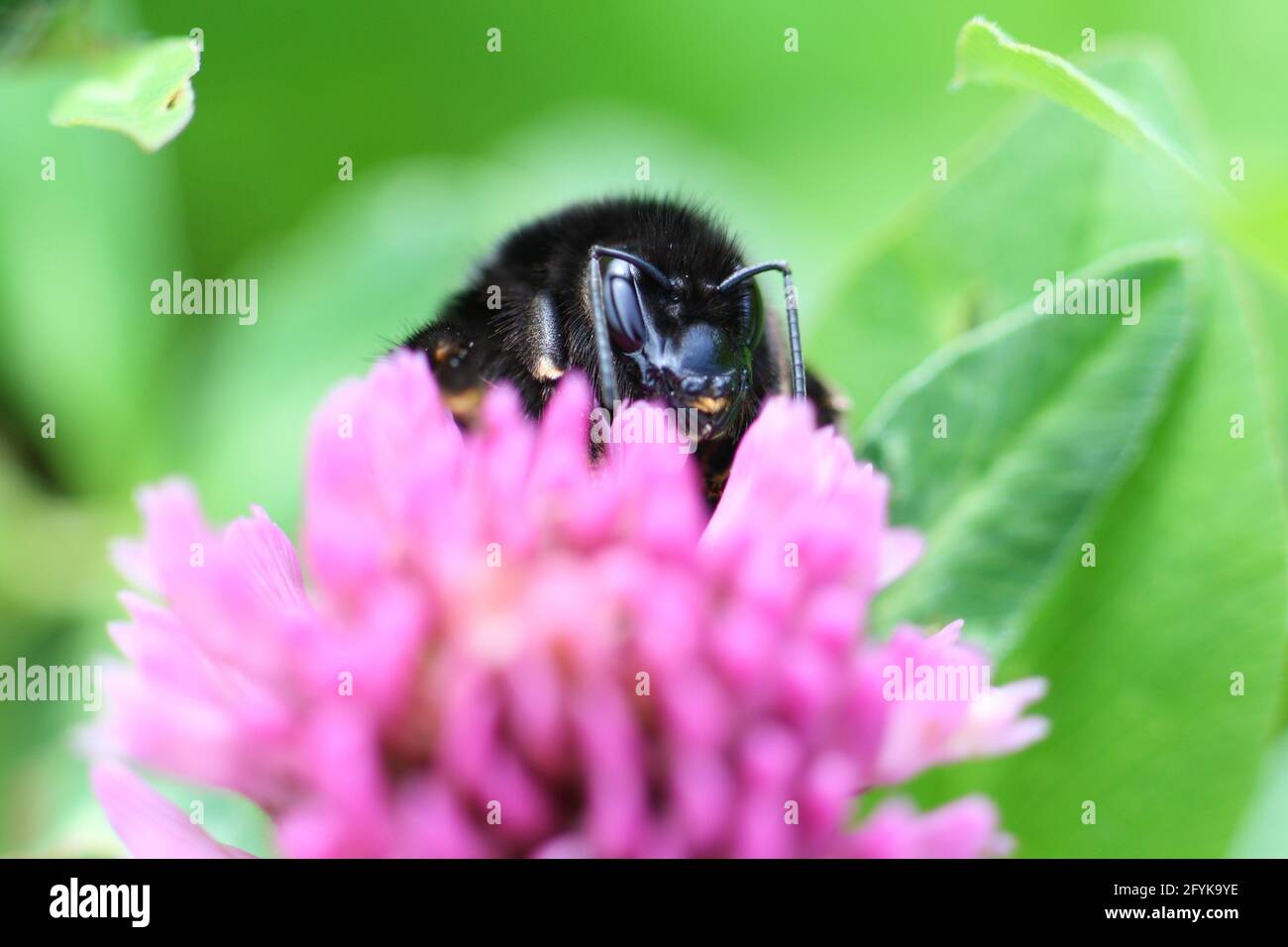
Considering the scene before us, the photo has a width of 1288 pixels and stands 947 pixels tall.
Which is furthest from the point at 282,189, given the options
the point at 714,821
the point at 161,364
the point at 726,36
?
the point at 714,821

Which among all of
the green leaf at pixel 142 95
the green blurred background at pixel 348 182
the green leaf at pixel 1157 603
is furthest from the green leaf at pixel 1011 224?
the green leaf at pixel 142 95

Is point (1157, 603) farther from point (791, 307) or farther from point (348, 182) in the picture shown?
point (348, 182)

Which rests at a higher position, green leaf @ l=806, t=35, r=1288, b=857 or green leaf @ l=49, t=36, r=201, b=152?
green leaf @ l=49, t=36, r=201, b=152

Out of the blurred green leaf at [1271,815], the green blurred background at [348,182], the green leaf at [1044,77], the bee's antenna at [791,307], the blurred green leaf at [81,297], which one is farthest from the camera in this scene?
the blurred green leaf at [81,297]

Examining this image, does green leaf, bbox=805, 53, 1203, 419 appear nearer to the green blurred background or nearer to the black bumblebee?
the black bumblebee

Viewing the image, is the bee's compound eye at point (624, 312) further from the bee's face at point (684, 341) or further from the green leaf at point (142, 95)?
the green leaf at point (142, 95)

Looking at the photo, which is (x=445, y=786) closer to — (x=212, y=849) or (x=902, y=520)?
(x=212, y=849)

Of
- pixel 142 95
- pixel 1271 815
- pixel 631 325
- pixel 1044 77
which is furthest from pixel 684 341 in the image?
pixel 1271 815

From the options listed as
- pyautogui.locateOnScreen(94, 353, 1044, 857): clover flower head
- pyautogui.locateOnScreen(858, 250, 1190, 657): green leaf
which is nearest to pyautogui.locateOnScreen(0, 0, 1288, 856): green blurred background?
pyautogui.locateOnScreen(858, 250, 1190, 657): green leaf

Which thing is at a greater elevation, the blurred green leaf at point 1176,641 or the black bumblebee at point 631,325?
the black bumblebee at point 631,325
